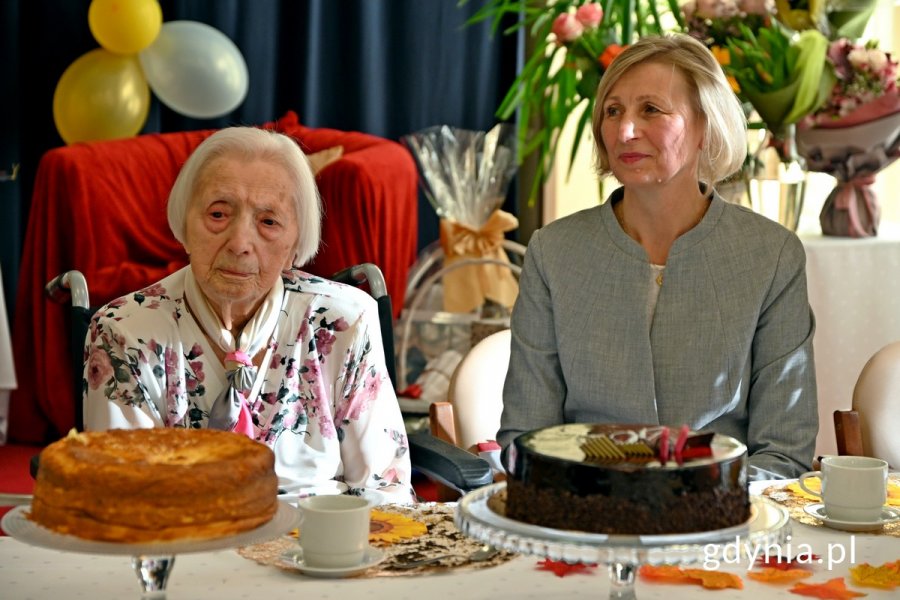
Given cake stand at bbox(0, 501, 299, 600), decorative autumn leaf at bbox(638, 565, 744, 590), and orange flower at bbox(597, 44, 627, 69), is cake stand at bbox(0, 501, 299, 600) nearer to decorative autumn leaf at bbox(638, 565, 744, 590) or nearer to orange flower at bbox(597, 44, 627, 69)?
decorative autumn leaf at bbox(638, 565, 744, 590)

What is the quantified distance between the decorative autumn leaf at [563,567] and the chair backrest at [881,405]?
0.91m

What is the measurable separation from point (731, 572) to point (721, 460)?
0.80ft

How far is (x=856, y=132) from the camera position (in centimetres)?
302

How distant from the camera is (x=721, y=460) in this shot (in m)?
1.15

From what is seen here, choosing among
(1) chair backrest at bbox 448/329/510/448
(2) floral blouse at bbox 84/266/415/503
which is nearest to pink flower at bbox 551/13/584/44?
(1) chair backrest at bbox 448/329/510/448

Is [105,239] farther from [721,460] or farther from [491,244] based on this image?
[721,460]

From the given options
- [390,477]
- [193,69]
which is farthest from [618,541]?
[193,69]

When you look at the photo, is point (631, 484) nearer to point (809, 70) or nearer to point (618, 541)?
point (618, 541)

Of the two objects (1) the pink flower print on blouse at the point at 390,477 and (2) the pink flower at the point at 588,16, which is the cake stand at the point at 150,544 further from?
(2) the pink flower at the point at 588,16

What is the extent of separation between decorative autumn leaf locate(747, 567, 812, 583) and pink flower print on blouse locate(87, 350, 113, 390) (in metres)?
1.01

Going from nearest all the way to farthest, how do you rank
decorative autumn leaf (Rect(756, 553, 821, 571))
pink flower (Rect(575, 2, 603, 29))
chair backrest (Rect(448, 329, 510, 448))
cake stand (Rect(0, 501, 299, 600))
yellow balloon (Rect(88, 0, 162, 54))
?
cake stand (Rect(0, 501, 299, 600))
decorative autumn leaf (Rect(756, 553, 821, 571))
chair backrest (Rect(448, 329, 510, 448))
pink flower (Rect(575, 2, 603, 29))
yellow balloon (Rect(88, 0, 162, 54))

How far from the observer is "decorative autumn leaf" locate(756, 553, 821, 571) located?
136 cm

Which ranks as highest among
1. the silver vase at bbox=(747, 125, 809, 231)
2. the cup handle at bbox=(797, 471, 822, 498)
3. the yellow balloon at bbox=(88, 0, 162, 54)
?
the yellow balloon at bbox=(88, 0, 162, 54)

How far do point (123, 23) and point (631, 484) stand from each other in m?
3.96
